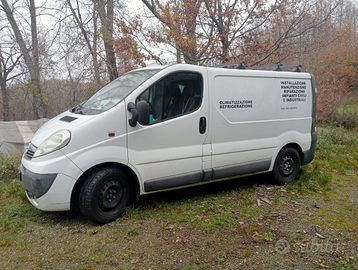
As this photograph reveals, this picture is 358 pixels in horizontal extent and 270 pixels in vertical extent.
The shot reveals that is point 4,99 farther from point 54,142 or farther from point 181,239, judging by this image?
point 181,239

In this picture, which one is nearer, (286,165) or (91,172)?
(91,172)

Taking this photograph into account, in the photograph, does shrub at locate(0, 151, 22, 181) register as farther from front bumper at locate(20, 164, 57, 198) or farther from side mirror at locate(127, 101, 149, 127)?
side mirror at locate(127, 101, 149, 127)

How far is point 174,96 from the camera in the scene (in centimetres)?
426

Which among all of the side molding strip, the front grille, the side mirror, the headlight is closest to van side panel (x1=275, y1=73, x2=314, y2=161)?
the side molding strip

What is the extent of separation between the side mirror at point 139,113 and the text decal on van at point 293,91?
279 cm

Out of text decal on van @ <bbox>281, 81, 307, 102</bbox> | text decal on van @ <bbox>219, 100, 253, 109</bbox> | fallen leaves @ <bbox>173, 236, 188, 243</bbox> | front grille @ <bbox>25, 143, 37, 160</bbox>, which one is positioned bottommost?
fallen leaves @ <bbox>173, 236, 188, 243</bbox>

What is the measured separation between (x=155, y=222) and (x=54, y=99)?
14.8 meters

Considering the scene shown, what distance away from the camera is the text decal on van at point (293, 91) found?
5281 mm

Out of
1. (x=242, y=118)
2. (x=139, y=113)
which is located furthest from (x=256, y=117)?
(x=139, y=113)

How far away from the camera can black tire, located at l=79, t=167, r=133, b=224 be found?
3670 mm

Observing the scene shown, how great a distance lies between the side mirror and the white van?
16 millimetres

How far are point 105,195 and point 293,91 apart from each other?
385cm

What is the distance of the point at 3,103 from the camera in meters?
16.4

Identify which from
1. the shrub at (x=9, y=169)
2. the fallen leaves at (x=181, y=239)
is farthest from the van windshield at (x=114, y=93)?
the shrub at (x=9, y=169)
